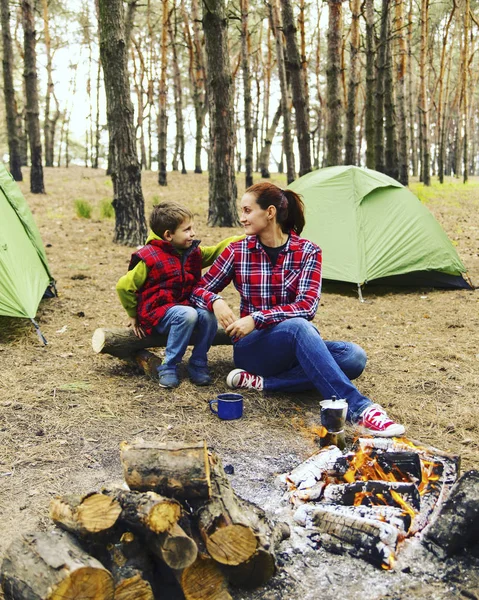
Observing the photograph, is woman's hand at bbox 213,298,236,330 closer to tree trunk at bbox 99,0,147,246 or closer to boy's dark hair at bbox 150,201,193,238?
boy's dark hair at bbox 150,201,193,238

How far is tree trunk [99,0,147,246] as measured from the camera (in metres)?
7.84

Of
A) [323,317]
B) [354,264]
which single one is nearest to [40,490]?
[323,317]

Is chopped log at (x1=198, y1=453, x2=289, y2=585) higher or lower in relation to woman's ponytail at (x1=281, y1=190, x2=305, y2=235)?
lower

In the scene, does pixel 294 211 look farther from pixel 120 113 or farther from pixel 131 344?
pixel 120 113

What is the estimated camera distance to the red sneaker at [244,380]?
3982 mm

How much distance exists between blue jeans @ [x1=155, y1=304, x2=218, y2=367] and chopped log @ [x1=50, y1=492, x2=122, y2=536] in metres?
1.91

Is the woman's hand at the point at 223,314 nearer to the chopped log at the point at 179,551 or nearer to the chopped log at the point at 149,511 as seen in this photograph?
the chopped log at the point at 149,511

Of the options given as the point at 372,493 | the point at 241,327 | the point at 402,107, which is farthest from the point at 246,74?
the point at 372,493

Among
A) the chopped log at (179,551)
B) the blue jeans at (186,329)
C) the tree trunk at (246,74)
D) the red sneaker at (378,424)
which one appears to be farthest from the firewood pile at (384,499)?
the tree trunk at (246,74)

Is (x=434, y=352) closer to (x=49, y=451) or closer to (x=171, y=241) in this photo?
(x=171, y=241)

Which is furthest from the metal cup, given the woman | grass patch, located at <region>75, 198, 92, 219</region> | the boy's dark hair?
grass patch, located at <region>75, 198, 92, 219</region>

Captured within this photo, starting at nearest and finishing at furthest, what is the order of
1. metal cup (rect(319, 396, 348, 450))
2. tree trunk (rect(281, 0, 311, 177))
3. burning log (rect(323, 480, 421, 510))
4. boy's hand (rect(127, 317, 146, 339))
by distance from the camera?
burning log (rect(323, 480, 421, 510)) → metal cup (rect(319, 396, 348, 450)) → boy's hand (rect(127, 317, 146, 339)) → tree trunk (rect(281, 0, 311, 177))

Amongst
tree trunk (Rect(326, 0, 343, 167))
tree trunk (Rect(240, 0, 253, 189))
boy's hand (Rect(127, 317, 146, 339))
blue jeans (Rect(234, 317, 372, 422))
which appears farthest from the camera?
tree trunk (Rect(240, 0, 253, 189))

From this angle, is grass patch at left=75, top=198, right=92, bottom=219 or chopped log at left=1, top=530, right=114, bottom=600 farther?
grass patch at left=75, top=198, right=92, bottom=219
